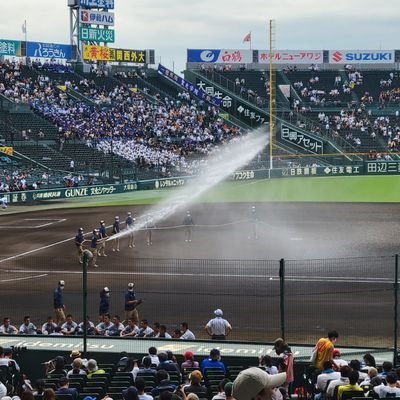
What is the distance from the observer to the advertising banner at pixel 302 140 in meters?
83.6

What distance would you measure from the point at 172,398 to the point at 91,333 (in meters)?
11.5

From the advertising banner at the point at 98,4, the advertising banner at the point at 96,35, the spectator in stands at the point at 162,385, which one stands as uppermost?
the advertising banner at the point at 98,4

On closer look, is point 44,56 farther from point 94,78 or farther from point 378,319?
point 378,319

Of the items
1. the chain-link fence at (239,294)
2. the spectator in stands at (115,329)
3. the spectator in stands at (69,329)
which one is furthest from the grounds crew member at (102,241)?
the spectator in stands at (115,329)

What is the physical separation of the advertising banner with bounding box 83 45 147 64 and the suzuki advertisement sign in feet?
90.4

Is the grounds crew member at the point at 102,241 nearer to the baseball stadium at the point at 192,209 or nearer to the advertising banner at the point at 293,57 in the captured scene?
the baseball stadium at the point at 192,209

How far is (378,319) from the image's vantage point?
24484mm

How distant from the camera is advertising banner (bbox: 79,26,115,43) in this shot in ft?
293

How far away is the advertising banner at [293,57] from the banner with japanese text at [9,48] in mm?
34462

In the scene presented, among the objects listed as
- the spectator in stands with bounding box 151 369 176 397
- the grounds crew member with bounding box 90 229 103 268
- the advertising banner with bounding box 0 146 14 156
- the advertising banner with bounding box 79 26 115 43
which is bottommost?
the spectator in stands with bounding box 151 369 176 397

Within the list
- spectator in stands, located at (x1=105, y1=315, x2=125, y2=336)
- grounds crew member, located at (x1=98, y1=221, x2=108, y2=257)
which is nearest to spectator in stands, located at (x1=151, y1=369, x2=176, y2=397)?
spectator in stands, located at (x1=105, y1=315, x2=125, y2=336)

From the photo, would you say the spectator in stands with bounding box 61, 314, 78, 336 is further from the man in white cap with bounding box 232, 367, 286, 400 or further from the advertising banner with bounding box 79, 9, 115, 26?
the advertising banner with bounding box 79, 9, 115, 26

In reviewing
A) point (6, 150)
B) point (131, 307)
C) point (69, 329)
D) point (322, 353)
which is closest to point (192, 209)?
point (6, 150)

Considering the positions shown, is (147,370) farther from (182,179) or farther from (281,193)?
(182,179)
